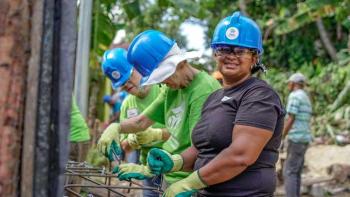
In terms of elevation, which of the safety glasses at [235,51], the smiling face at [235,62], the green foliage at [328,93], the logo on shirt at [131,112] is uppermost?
the green foliage at [328,93]

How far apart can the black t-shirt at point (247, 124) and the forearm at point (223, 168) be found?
0.09 m

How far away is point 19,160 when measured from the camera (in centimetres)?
129

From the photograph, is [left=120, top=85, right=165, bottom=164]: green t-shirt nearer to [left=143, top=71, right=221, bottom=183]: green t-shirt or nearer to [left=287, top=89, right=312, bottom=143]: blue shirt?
[left=143, top=71, right=221, bottom=183]: green t-shirt

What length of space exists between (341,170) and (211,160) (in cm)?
684

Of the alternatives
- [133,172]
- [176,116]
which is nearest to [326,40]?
[176,116]

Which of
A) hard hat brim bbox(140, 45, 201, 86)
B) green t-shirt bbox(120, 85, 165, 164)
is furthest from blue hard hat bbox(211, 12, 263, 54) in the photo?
green t-shirt bbox(120, 85, 165, 164)

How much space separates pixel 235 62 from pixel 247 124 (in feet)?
0.96

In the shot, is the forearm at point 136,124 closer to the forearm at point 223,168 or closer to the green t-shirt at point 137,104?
the green t-shirt at point 137,104

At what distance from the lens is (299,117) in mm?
6781

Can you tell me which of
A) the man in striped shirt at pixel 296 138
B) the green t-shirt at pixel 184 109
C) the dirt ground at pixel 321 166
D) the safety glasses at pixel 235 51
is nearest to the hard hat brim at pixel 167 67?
the green t-shirt at pixel 184 109

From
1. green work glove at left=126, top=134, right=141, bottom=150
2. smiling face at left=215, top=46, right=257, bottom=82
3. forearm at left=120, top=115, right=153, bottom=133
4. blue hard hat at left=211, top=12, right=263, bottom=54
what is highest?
blue hard hat at left=211, top=12, right=263, bottom=54

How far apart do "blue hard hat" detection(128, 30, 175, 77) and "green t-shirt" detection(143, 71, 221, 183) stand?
7.6 inches

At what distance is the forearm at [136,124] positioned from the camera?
10.9ft

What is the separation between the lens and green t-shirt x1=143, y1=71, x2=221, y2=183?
276 centimetres
